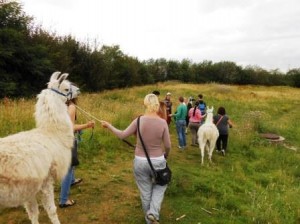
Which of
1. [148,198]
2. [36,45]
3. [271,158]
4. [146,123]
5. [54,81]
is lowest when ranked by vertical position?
[271,158]

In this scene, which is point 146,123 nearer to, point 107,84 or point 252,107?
point 252,107

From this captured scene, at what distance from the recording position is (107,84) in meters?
33.6

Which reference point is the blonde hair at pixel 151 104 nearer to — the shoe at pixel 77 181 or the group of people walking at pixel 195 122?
the shoe at pixel 77 181

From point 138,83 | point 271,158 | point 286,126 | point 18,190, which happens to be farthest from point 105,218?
point 138,83

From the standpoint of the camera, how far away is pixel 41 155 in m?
4.27

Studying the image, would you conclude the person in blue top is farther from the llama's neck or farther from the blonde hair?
the llama's neck

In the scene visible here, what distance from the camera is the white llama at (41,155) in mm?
3906

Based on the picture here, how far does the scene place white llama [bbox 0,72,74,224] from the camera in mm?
3906

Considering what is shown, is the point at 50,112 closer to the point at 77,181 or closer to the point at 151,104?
the point at 151,104

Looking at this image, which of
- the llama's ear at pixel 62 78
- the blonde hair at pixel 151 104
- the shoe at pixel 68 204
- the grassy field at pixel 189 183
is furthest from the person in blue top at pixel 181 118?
the llama's ear at pixel 62 78

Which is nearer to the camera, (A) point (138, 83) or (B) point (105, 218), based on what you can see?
(B) point (105, 218)

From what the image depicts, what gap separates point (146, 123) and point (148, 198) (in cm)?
116

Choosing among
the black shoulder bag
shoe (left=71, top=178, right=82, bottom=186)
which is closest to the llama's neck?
the black shoulder bag

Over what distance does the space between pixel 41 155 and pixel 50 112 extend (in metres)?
0.65
